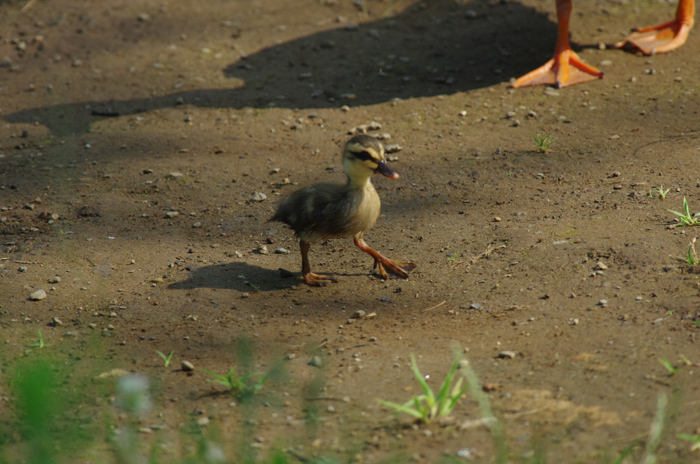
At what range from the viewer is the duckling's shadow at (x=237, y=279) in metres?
4.38

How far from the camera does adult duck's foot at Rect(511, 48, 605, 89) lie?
6738mm

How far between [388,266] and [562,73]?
3.57m

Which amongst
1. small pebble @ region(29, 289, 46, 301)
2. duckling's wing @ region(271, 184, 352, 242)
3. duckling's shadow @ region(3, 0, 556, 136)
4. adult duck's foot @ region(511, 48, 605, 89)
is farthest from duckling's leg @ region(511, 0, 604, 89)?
small pebble @ region(29, 289, 46, 301)

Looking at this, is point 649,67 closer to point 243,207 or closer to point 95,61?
point 243,207

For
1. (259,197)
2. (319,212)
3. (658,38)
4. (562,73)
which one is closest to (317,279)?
(319,212)

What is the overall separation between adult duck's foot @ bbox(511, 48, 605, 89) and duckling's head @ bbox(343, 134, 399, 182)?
10.3 feet

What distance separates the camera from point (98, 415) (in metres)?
3.04

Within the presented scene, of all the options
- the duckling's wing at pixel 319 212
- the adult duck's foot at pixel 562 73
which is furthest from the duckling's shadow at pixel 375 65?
the duckling's wing at pixel 319 212

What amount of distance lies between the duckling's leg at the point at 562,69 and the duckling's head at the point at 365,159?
3.13 m

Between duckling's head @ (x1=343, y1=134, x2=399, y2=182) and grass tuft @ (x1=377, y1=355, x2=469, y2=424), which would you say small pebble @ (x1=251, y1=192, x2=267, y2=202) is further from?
grass tuft @ (x1=377, y1=355, x2=469, y2=424)

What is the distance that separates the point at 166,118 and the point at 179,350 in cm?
388

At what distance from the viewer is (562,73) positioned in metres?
6.76

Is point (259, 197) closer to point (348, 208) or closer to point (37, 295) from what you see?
point (348, 208)

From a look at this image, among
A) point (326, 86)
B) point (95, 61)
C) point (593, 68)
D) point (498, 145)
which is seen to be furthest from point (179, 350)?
point (95, 61)
